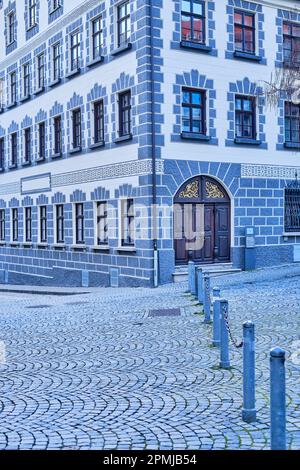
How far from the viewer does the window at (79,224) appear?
23.9 m

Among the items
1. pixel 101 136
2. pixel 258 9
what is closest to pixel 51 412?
pixel 101 136

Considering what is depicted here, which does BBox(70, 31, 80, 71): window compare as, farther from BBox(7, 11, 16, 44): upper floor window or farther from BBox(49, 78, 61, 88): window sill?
BBox(7, 11, 16, 44): upper floor window

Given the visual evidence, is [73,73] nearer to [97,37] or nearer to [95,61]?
[97,37]

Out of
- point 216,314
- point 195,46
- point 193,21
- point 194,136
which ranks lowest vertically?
point 216,314

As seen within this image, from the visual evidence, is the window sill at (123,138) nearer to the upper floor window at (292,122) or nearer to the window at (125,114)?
the window at (125,114)

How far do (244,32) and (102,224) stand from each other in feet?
29.1

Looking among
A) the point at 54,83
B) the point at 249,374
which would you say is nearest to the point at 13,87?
the point at 54,83

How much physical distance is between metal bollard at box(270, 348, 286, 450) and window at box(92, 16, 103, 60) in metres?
19.5

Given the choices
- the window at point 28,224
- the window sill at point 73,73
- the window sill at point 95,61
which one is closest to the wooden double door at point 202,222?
the window sill at point 95,61

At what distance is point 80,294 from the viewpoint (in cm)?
1961

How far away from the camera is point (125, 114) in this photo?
20.9m

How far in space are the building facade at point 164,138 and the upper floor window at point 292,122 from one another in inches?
2.9

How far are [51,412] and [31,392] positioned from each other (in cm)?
93

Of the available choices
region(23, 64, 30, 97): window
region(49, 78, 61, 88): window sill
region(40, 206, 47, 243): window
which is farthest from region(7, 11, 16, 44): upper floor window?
region(40, 206, 47, 243): window
